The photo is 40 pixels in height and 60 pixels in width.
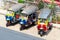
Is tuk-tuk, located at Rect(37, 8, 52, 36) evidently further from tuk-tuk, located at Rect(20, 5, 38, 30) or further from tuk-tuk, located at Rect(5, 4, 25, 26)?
tuk-tuk, located at Rect(5, 4, 25, 26)

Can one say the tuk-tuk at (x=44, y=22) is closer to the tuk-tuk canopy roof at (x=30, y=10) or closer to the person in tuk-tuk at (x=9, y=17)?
the tuk-tuk canopy roof at (x=30, y=10)

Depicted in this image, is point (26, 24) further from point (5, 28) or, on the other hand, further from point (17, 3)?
point (17, 3)

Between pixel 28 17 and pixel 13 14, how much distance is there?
3.21ft

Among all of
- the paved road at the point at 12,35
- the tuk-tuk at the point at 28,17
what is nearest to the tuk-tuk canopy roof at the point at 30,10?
the tuk-tuk at the point at 28,17

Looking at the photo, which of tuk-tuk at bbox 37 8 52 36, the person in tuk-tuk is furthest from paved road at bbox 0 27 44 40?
the person in tuk-tuk

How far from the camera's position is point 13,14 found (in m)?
13.5

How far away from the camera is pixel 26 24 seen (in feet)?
42.6

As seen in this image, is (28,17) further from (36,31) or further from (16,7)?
(16,7)

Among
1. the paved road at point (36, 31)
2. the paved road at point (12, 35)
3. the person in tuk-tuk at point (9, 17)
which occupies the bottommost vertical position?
the paved road at point (12, 35)

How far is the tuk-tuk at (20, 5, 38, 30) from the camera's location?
1283 centimetres

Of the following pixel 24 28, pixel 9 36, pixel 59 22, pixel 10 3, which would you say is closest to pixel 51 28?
pixel 59 22

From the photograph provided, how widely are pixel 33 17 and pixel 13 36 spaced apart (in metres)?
1.79

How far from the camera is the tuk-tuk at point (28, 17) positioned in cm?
1283

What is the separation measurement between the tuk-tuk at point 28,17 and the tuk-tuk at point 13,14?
0.59 m
